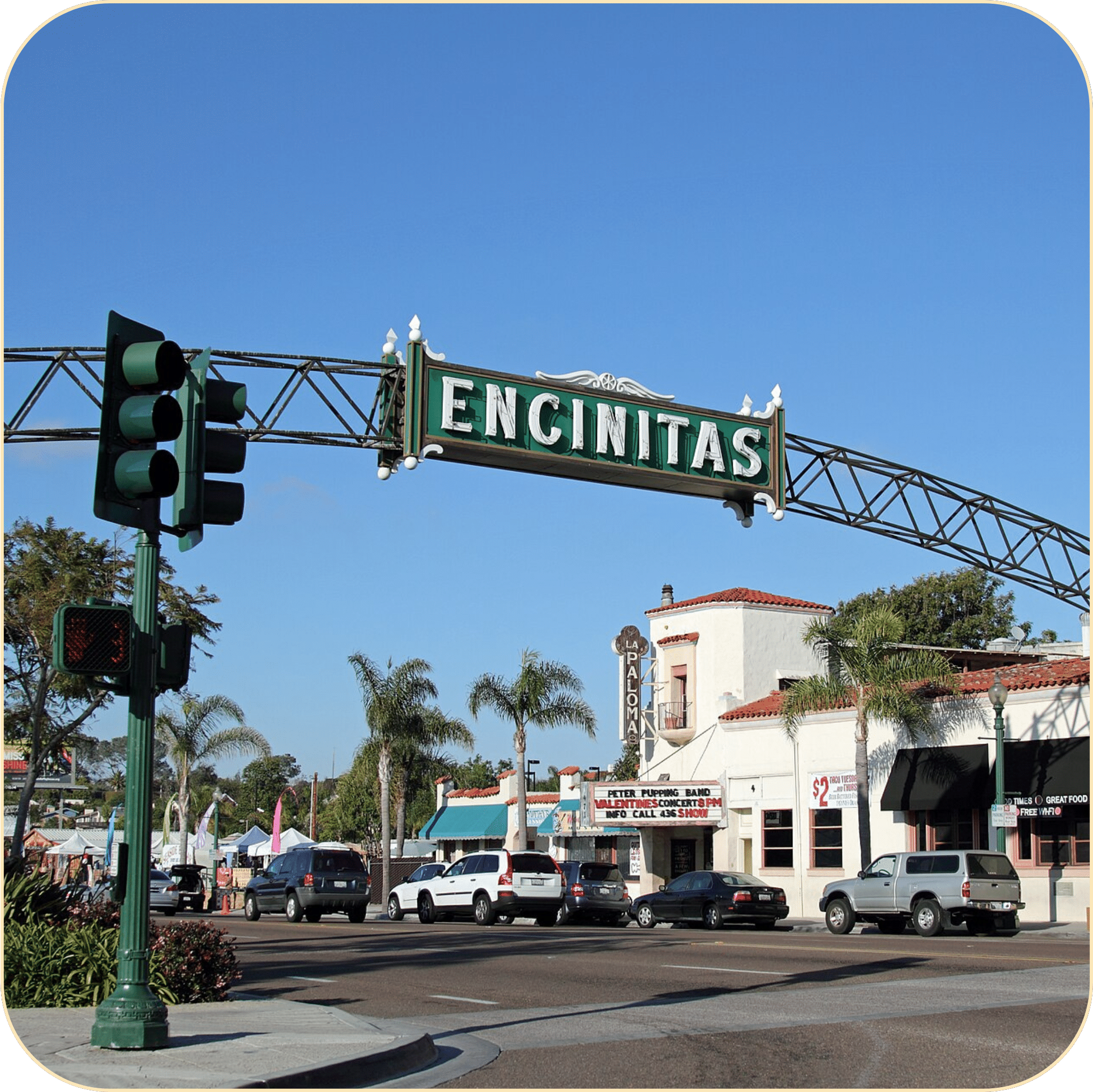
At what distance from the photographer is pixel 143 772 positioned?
1028cm

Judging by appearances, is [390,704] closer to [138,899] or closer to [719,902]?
[719,902]

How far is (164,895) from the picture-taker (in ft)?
138

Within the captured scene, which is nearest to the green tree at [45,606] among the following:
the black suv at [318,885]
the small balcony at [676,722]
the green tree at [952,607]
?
the black suv at [318,885]

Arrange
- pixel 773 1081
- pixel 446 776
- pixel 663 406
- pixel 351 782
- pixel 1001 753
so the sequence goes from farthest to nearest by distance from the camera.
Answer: pixel 351 782, pixel 446 776, pixel 1001 753, pixel 663 406, pixel 773 1081

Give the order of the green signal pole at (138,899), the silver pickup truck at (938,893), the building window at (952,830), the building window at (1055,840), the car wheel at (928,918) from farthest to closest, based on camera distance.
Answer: the building window at (952,830) → the building window at (1055,840) → the car wheel at (928,918) → the silver pickup truck at (938,893) → the green signal pole at (138,899)

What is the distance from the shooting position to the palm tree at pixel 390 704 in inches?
1975

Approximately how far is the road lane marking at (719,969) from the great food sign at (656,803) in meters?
22.7

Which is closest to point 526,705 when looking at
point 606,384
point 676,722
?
point 676,722

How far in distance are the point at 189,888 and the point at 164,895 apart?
2.82 meters

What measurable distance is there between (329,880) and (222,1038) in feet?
79.6

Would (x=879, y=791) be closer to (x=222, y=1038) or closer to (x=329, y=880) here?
(x=329, y=880)

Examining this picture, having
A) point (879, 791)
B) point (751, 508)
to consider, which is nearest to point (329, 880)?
point (879, 791)

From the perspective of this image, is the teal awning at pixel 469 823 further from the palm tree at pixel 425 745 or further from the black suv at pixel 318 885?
the black suv at pixel 318 885

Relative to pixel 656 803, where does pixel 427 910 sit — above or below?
below
